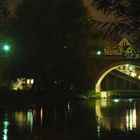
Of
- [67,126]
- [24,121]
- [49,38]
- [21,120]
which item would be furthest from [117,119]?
[49,38]

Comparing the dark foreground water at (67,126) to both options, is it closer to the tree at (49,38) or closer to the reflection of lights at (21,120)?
the reflection of lights at (21,120)

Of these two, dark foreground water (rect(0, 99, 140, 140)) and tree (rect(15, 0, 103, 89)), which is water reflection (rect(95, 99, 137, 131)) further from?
tree (rect(15, 0, 103, 89))

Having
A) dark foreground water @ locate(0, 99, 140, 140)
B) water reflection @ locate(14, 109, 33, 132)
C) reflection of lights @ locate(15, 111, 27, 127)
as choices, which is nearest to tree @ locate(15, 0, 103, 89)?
dark foreground water @ locate(0, 99, 140, 140)

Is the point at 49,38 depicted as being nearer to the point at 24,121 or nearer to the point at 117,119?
the point at 117,119

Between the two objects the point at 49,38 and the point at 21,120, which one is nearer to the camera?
the point at 21,120

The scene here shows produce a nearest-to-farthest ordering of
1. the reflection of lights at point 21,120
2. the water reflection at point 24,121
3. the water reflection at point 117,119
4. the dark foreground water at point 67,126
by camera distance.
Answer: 1. the dark foreground water at point 67,126
2. the water reflection at point 117,119
3. the water reflection at point 24,121
4. the reflection of lights at point 21,120

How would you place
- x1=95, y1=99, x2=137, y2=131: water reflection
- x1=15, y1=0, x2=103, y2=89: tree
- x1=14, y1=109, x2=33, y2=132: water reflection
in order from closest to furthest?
x1=95, y1=99, x2=137, y2=131: water reflection → x1=14, y1=109, x2=33, y2=132: water reflection → x1=15, y1=0, x2=103, y2=89: tree

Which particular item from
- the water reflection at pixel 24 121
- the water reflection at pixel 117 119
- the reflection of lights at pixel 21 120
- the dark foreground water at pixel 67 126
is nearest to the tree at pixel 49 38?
the dark foreground water at pixel 67 126

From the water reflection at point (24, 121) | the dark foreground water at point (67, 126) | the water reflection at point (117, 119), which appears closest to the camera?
the dark foreground water at point (67, 126)

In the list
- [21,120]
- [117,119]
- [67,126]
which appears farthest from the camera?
[117,119]

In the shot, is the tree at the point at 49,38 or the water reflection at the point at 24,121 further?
the tree at the point at 49,38

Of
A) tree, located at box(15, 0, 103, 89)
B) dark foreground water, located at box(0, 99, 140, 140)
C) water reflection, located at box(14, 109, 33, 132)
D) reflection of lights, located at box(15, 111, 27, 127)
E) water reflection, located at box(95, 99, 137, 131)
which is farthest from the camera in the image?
tree, located at box(15, 0, 103, 89)

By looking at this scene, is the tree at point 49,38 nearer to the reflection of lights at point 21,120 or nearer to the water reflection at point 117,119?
the water reflection at point 117,119

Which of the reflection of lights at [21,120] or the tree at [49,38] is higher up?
the tree at [49,38]
